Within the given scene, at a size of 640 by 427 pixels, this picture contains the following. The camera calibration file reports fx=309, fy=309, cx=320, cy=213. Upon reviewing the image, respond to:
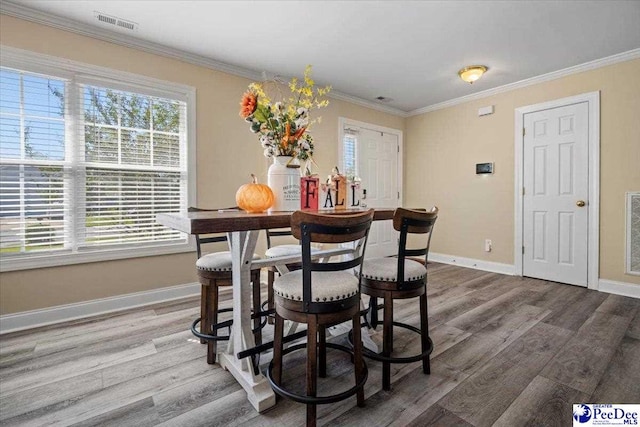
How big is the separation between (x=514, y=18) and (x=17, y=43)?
13.7 ft

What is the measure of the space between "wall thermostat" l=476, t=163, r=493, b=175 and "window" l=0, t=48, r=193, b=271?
13.3ft

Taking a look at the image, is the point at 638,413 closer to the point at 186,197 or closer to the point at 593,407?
the point at 593,407

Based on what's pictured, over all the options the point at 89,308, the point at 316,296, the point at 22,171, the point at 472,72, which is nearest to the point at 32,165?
the point at 22,171

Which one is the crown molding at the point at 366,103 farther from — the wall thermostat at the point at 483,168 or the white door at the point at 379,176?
the wall thermostat at the point at 483,168

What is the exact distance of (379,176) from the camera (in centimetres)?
→ 534

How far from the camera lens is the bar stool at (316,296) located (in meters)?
1.31

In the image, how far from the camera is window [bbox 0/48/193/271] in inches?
99.3

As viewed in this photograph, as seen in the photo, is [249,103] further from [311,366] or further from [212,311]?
[311,366]

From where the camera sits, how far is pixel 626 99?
3.38 metres

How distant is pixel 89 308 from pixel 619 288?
545cm

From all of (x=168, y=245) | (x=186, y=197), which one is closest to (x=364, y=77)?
(x=186, y=197)

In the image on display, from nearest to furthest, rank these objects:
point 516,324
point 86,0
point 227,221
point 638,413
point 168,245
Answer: point 227,221, point 638,413, point 86,0, point 516,324, point 168,245

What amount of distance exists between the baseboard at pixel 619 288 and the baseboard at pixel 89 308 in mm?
4578

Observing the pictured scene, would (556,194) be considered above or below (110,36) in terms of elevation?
below
